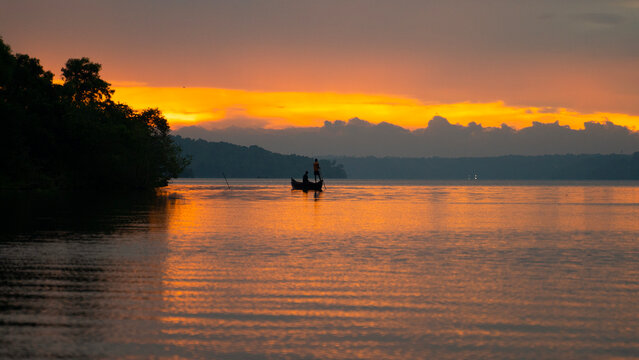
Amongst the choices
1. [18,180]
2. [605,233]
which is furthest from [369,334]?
[18,180]

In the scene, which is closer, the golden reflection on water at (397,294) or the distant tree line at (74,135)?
the golden reflection on water at (397,294)

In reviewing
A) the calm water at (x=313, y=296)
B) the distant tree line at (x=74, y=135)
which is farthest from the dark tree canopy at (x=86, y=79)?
the calm water at (x=313, y=296)

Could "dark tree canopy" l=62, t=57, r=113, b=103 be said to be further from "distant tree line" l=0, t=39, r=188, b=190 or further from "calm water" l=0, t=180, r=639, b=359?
"calm water" l=0, t=180, r=639, b=359

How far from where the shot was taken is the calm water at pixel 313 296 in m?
10.4

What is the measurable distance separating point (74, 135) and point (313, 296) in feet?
249

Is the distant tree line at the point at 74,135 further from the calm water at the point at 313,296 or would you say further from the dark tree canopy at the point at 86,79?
the calm water at the point at 313,296

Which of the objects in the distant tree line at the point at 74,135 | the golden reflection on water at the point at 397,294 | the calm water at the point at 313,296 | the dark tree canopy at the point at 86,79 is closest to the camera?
the calm water at the point at 313,296

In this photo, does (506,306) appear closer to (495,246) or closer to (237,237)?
(495,246)

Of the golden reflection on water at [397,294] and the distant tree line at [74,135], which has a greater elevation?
the distant tree line at [74,135]

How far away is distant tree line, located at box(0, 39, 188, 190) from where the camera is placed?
76750 mm

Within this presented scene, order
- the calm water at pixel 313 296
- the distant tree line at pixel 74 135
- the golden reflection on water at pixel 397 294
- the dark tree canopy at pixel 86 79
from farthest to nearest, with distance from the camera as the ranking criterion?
1. the dark tree canopy at pixel 86 79
2. the distant tree line at pixel 74 135
3. the golden reflection on water at pixel 397 294
4. the calm water at pixel 313 296

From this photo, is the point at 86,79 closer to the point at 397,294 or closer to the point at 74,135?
the point at 74,135

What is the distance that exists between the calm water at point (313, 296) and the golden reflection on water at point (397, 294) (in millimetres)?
43

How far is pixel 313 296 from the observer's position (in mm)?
14789
